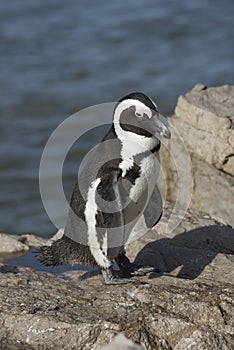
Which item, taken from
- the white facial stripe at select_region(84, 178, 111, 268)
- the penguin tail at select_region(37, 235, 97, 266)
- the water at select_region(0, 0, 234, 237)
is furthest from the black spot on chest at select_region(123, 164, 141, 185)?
the water at select_region(0, 0, 234, 237)

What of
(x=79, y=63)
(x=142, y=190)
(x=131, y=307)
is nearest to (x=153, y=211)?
(x=142, y=190)

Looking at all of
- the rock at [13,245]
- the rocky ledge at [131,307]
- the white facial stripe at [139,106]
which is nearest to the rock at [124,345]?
the rocky ledge at [131,307]

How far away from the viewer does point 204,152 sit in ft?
24.6

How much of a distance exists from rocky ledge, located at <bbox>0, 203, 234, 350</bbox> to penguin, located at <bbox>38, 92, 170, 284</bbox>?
214 millimetres

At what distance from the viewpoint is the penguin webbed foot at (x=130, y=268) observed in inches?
217

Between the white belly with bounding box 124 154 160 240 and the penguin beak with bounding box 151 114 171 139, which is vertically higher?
the penguin beak with bounding box 151 114 171 139

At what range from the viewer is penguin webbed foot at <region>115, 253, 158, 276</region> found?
5500 millimetres

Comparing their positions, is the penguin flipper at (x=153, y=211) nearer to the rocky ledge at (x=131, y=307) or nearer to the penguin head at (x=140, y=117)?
the rocky ledge at (x=131, y=307)

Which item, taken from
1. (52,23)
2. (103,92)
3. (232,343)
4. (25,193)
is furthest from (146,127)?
(52,23)

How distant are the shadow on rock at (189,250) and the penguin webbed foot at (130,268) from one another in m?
0.05

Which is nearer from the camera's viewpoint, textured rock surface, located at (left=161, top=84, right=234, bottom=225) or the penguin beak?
the penguin beak

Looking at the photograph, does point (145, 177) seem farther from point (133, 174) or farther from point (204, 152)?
point (204, 152)

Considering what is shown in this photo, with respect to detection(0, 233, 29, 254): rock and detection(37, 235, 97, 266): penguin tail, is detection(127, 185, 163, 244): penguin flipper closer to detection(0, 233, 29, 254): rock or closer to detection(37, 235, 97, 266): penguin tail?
detection(37, 235, 97, 266): penguin tail

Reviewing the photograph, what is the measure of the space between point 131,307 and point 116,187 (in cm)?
79
